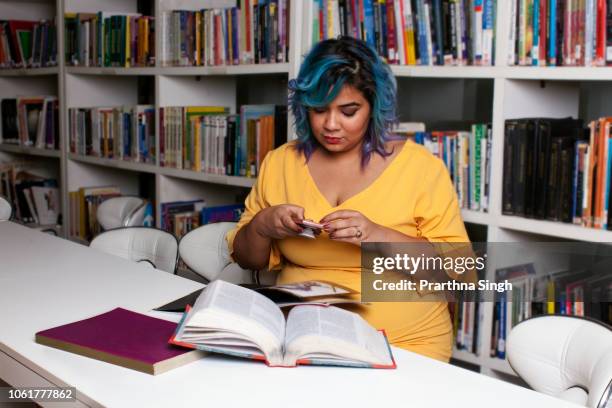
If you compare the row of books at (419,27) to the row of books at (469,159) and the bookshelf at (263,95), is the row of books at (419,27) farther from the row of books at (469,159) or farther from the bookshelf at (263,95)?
the row of books at (469,159)

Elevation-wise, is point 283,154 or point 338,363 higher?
point 283,154

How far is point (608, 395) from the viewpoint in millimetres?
1183

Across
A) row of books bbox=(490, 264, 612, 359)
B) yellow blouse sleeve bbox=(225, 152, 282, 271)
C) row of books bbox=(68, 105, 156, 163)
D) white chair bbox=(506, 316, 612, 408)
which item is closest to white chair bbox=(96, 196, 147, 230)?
row of books bbox=(68, 105, 156, 163)

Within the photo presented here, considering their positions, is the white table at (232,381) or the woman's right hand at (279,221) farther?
the woman's right hand at (279,221)

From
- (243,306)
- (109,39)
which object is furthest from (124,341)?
(109,39)

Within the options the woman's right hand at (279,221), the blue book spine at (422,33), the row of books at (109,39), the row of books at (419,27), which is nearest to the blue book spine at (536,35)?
the row of books at (419,27)

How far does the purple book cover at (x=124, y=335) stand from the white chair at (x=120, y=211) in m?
1.68

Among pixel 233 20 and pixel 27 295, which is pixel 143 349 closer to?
pixel 27 295

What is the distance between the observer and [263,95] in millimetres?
3557

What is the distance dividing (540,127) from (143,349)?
1.37 metres

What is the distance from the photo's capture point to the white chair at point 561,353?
1328 mm

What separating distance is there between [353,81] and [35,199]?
3255 mm

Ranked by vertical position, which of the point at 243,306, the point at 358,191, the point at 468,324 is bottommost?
the point at 468,324

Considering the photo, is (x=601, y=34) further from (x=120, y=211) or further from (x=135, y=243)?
(x=120, y=211)
